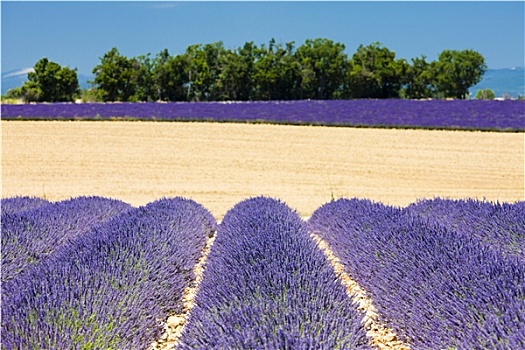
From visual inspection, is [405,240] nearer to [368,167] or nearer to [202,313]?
[202,313]

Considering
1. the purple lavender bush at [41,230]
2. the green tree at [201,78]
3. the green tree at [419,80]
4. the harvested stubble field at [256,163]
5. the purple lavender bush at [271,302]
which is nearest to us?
the purple lavender bush at [271,302]

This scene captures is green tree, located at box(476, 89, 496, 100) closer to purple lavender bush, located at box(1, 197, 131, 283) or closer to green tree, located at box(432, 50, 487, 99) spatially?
green tree, located at box(432, 50, 487, 99)

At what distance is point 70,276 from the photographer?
127 inches

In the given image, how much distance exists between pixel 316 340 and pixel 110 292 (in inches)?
50.1

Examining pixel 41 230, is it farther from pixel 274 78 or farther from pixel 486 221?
pixel 274 78

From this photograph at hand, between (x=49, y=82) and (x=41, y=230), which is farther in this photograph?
(x=49, y=82)

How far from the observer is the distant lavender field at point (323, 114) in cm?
2098

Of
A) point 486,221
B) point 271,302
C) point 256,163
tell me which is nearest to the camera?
point 271,302

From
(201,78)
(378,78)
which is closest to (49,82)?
(201,78)

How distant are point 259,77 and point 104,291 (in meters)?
46.1

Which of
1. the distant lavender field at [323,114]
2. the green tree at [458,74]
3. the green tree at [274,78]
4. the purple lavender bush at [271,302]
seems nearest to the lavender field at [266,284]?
the purple lavender bush at [271,302]

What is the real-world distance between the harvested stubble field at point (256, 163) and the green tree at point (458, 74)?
120 feet

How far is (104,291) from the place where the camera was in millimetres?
3062

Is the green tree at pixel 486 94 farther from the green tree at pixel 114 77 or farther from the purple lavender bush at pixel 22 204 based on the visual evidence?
the purple lavender bush at pixel 22 204
